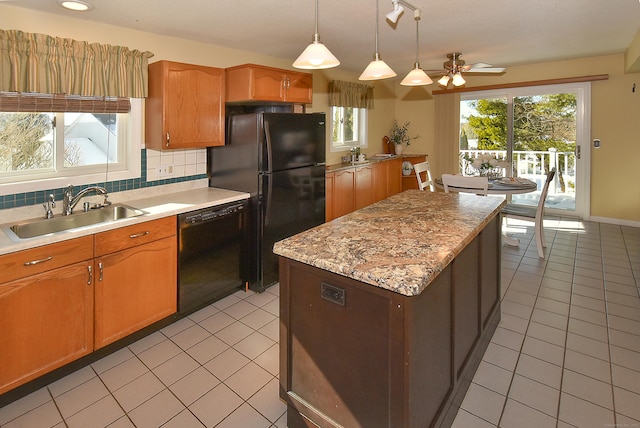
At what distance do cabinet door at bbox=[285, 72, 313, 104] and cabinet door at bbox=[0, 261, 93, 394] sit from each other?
2.37 meters

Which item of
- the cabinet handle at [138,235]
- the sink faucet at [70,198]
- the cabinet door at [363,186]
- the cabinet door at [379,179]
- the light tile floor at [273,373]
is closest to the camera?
the light tile floor at [273,373]

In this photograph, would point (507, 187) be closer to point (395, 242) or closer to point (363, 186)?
point (363, 186)

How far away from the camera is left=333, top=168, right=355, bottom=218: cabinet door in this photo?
15.5 ft

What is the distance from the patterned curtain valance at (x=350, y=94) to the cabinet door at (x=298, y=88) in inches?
56.7

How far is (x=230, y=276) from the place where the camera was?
129 inches

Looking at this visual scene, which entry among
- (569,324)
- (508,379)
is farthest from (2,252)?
(569,324)

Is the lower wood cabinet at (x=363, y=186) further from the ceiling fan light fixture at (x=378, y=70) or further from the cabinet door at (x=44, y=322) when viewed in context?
the cabinet door at (x=44, y=322)

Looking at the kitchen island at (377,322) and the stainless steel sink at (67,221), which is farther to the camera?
the stainless steel sink at (67,221)

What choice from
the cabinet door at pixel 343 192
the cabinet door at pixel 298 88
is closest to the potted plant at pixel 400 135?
the cabinet door at pixel 343 192

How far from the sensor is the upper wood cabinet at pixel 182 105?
9.75ft

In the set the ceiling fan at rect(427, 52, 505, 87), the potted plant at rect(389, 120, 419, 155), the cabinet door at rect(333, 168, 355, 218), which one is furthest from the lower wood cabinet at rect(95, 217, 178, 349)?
the potted plant at rect(389, 120, 419, 155)

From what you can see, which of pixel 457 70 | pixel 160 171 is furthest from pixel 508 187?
pixel 160 171

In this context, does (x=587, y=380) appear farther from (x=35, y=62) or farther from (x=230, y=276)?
(x=35, y=62)

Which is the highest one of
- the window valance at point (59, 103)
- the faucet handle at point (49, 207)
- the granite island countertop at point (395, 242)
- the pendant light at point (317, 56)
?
the pendant light at point (317, 56)
